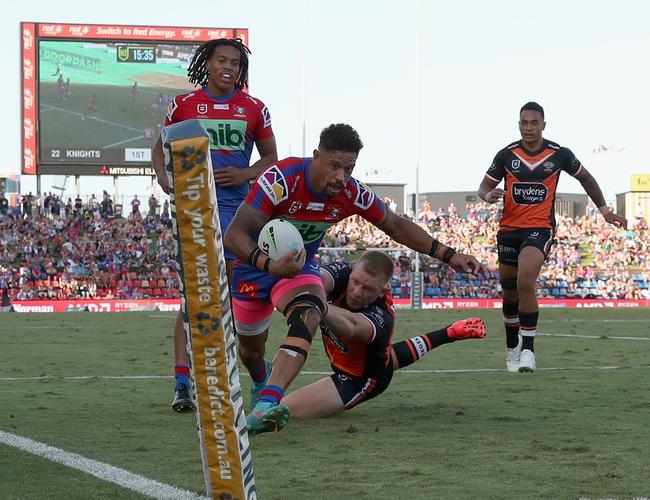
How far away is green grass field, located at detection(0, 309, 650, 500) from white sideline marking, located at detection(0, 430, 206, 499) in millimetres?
60

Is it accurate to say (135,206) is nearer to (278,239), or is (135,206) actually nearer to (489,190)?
(489,190)

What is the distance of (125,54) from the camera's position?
38250 millimetres

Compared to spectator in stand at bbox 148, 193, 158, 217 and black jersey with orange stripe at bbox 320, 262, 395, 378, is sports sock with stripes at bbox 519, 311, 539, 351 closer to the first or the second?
black jersey with orange stripe at bbox 320, 262, 395, 378

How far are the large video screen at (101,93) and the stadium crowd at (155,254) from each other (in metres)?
3.14

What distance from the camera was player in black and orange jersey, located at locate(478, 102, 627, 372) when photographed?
10.6 meters

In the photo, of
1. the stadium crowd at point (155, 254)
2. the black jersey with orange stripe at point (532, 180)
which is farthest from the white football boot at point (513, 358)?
the stadium crowd at point (155, 254)

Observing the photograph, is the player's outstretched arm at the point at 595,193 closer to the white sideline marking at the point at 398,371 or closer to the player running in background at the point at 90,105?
the white sideline marking at the point at 398,371

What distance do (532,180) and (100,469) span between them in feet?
22.6

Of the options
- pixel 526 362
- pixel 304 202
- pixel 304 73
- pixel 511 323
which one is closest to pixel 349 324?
pixel 304 202

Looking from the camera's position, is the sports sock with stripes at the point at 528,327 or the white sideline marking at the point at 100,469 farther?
the sports sock with stripes at the point at 528,327

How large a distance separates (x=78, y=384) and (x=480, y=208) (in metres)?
44.7

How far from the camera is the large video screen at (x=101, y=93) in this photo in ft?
124

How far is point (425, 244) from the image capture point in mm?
6777

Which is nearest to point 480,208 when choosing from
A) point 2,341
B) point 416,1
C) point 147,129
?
point 416,1
